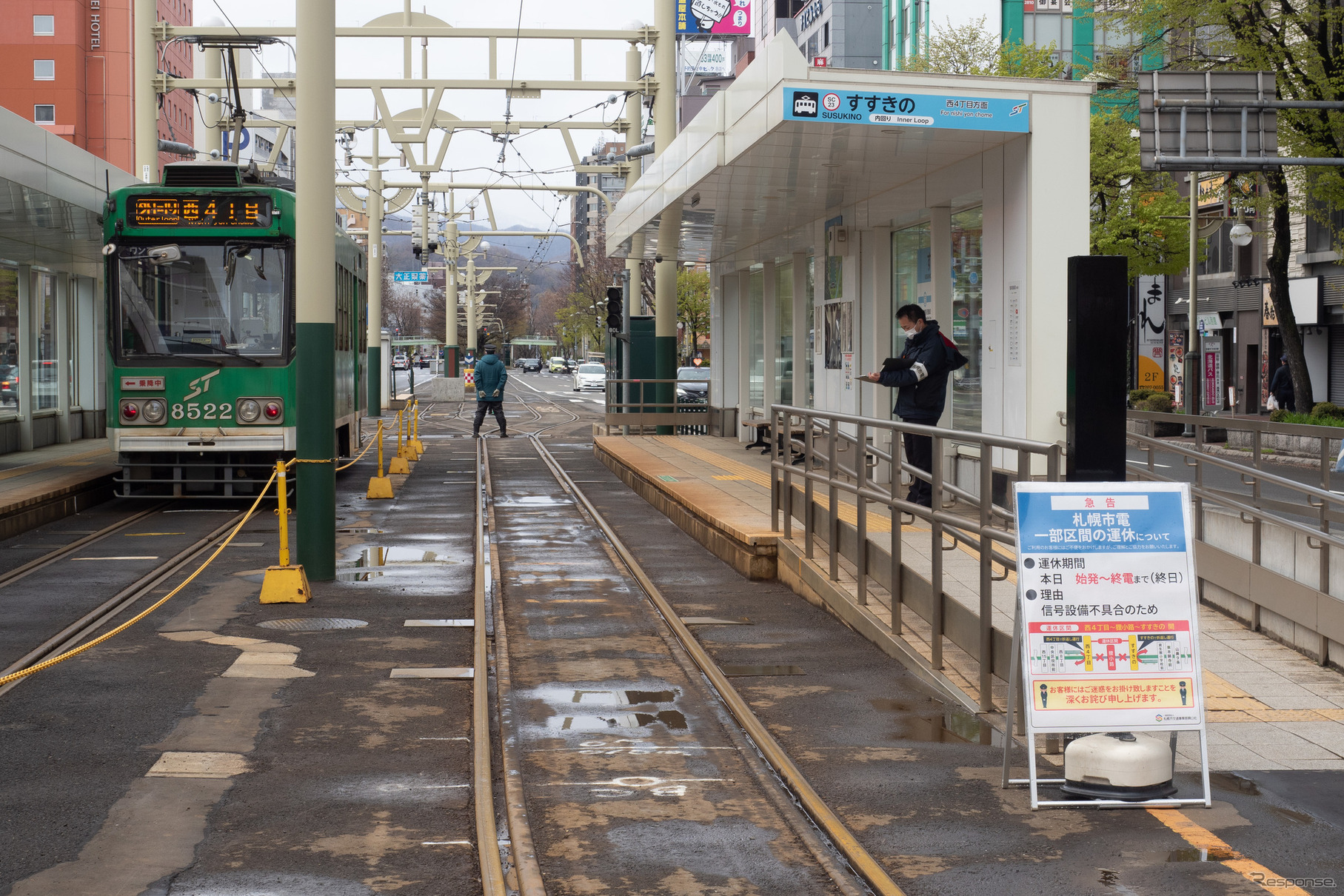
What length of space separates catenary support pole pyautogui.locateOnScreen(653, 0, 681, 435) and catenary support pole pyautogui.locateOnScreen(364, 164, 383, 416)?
850 centimetres

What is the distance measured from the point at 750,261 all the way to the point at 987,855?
68.5 ft

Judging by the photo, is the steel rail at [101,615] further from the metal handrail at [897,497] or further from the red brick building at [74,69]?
the red brick building at [74,69]

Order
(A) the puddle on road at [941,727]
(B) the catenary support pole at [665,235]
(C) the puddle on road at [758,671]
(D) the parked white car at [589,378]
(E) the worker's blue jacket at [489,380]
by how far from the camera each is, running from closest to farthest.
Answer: (A) the puddle on road at [941,727]
(C) the puddle on road at [758,671]
(B) the catenary support pole at [665,235]
(E) the worker's blue jacket at [489,380]
(D) the parked white car at [589,378]

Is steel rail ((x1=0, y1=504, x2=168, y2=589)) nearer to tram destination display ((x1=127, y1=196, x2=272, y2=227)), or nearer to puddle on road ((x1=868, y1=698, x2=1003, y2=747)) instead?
tram destination display ((x1=127, y1=196, x2=272, y2=227))

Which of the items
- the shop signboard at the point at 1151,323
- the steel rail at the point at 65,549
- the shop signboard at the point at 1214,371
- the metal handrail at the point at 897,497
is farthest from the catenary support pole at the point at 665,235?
the shop signboard at the point at 1151,323

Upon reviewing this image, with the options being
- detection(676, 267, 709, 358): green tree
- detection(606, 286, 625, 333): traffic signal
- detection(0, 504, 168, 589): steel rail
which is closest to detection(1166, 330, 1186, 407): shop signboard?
detection(606, 286, 625, 333): traffic signal

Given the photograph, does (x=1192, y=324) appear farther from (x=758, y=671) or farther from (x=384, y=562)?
(x=758, y=671)

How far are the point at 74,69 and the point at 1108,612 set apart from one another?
250 ft

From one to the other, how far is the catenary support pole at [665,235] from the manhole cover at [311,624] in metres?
12.9

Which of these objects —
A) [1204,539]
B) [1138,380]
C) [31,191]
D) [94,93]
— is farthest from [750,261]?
[94,93]

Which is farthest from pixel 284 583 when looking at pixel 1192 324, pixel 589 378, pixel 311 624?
pixel 589 378

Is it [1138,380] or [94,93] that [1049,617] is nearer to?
[1138,380]

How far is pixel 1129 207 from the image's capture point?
128ft

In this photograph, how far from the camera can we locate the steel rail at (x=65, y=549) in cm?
1200
